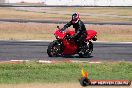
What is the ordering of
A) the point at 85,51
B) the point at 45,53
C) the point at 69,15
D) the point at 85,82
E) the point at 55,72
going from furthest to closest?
the point at 69,15 → the point at 45,53 → the point at 85,51 → the point at 55,72 → the point at 85,82

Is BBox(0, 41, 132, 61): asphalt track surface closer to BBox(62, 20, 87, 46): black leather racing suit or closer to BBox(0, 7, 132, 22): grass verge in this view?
BBox(62, 20, 87, 46): black leather racing suit

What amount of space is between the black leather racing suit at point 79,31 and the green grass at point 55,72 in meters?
3.27

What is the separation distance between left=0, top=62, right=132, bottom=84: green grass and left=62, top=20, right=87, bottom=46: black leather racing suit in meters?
3.27

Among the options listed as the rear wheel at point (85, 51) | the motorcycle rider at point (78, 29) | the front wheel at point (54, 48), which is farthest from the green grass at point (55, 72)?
the rear wheel at point (85, 51)

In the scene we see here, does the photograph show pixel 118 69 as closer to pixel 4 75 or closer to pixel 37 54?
pixel 4 75

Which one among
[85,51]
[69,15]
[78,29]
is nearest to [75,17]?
[78,29]

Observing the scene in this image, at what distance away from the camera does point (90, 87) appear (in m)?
11.3

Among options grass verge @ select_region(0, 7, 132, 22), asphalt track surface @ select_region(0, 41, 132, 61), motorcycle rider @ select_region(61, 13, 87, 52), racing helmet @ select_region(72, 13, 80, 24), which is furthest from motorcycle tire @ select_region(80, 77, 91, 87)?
grass verge @ select_region(0, 7, 132, 22)

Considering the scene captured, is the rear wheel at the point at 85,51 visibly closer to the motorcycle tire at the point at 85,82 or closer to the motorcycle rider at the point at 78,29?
the motorcycle rider at the point at 78,29

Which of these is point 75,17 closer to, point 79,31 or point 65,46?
point 79,31

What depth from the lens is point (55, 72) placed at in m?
14.7

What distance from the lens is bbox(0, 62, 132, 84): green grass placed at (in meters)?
13.1

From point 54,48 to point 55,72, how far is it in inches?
223

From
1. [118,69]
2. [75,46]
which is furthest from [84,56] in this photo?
[118,69]
